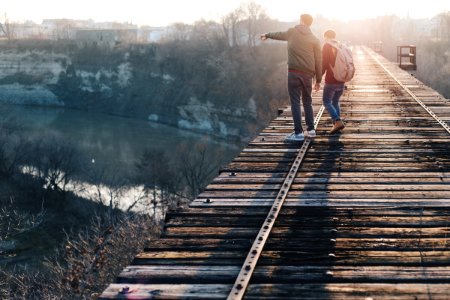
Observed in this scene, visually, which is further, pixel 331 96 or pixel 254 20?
pixel 254 20

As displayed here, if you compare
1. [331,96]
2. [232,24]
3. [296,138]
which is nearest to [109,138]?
[232,24]

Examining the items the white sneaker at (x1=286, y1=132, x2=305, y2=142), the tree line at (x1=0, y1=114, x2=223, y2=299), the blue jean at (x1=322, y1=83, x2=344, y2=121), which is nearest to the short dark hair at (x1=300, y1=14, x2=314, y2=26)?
the blue jean at (x1=322, y1=83, x2=344, y2=121)

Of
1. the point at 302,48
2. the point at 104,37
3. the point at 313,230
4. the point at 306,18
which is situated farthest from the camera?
the point at 104,37

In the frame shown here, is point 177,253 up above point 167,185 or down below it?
above

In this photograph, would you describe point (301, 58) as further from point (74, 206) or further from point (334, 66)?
point (74, 206)

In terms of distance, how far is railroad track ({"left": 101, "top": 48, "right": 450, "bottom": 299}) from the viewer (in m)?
4.08

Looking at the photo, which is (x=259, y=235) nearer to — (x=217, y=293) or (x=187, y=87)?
(x=217, y=293)

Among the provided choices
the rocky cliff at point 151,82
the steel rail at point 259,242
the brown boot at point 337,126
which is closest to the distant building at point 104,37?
the rocky cliff at point 151,82

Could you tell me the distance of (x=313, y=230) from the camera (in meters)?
5.18

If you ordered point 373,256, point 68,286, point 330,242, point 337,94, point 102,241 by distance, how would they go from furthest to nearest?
point 102,241 < point 68,286 < point 337,94 < point 330,242 < point 373,256

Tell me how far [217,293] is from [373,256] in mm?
1275

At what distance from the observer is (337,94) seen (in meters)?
10.1

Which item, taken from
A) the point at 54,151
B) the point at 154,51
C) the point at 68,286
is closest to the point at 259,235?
the point at 68,286

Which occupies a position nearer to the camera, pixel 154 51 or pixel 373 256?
pixel 373 256
